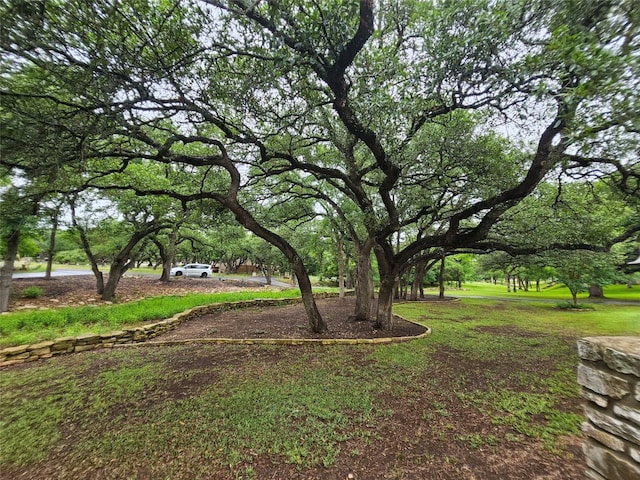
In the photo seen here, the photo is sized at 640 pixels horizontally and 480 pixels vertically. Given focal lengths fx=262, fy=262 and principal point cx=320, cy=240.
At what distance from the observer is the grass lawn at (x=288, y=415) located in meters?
2.34

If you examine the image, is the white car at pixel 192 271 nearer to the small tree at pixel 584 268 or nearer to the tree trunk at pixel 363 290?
the tree trunk at pixel 363 290

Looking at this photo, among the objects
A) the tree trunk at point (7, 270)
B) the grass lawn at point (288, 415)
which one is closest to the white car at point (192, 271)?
the tree trunk at point (7, 270)

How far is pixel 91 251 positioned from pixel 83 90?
10458mm

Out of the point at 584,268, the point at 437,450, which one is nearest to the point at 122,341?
the point at 437,450

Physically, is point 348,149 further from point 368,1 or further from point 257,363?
point 257,363

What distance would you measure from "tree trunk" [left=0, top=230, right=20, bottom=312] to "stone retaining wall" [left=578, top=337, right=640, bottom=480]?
1125 cm

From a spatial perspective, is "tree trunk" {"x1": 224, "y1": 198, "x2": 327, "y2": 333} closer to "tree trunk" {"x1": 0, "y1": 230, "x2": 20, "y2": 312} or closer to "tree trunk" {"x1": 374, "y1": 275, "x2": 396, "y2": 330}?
"tree trunk" {"x1": 374, "y1": 275, "x2": 396, "y2": 330}

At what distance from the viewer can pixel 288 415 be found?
304 centimetres

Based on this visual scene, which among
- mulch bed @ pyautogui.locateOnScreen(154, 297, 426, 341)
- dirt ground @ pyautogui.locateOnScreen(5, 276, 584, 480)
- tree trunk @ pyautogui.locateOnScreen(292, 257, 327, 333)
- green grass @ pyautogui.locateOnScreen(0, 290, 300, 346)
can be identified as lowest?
dirt ground @ pyautogui.locateOnScreen(5, 276, 584, 480)

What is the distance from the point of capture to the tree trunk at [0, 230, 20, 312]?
7082mm

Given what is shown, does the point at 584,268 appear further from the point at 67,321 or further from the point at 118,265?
the point at 118,265

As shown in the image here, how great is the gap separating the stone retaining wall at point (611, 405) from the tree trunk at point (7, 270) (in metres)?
11.2

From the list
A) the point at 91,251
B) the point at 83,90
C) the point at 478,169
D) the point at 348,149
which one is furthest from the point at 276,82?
the point at 91,251

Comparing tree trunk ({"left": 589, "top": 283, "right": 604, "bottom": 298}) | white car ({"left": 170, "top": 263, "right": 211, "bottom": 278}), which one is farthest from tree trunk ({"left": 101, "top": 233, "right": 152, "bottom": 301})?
tree trunk ({"left": 589, "top": 283, "right": 604, "bottom": 298})
